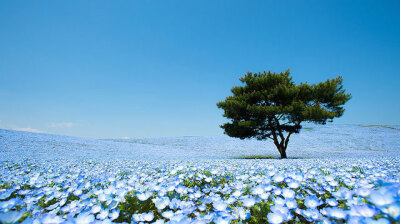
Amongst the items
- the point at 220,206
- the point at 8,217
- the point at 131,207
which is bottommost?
the point at 131,207

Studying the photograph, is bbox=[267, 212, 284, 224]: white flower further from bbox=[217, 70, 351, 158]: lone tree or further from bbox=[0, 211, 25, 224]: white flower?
bbox=[217, 70, 351, 158]: lone tree

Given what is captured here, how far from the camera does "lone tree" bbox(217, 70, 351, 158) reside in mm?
12023

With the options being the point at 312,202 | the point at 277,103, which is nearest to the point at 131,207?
the point at 312,202

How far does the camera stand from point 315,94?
12633 millimetres

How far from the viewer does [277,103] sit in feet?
42.9

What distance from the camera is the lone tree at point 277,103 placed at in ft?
39.4

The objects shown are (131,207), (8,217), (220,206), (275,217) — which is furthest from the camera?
(131,207)

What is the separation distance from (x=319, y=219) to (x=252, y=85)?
12.8m

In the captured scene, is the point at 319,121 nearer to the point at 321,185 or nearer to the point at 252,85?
the point at 252,85

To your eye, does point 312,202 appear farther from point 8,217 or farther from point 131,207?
point 8,217

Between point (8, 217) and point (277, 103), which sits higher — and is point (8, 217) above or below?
below

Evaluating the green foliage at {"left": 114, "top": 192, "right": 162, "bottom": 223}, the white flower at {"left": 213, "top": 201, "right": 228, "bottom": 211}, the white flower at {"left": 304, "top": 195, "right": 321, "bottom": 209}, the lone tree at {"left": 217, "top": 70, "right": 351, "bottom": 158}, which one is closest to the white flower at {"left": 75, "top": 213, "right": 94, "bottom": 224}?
the green foliage at {"left": 114, "top": 192, "right": 162, "bottom": 223}

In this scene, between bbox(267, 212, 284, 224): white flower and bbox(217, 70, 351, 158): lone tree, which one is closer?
bbox(267, 212, 284, 224): white flower

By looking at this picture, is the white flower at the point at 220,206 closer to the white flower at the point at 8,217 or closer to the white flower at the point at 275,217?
the white flower at the point at 275,217
